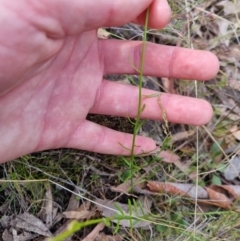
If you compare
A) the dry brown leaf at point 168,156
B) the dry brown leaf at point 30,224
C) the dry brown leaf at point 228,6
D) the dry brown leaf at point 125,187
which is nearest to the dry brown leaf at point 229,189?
the dry brown leaf at point 168,156

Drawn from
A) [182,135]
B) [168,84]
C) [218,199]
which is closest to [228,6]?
[168,84]

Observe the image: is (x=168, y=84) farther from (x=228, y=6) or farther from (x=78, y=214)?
(x=78, y=214)

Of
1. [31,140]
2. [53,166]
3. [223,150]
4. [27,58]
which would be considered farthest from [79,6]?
[223,150]

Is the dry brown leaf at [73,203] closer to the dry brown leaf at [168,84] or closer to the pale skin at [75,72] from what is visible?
the pale skin at [75,72]

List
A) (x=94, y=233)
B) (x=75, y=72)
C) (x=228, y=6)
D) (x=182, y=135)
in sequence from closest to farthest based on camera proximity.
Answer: (x=75, y=72) < (x=94, y=233) < (x=182, y=135) < (x=228, y=6)

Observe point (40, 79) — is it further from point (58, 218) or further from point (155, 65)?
point (58, 218)

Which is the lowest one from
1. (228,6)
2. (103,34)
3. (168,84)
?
(168,84)

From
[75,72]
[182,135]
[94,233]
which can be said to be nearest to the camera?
[75,72]

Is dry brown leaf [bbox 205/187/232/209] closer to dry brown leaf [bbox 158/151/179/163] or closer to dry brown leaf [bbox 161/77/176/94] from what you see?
dry brown leaf [bbox 158/151/179/163]
